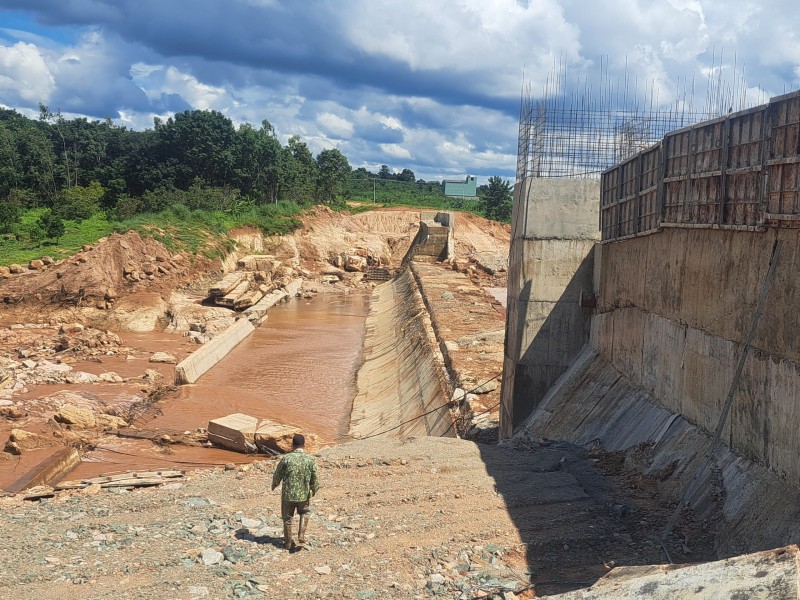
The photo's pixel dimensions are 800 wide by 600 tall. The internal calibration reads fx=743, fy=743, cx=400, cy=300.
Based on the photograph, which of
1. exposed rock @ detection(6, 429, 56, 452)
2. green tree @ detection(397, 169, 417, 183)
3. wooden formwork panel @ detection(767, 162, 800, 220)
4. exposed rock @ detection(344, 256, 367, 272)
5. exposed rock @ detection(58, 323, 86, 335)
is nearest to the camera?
wooden formwork panel @ detection(767, 162, 800, 220)

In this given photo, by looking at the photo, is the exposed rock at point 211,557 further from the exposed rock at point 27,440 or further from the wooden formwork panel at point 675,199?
the exposed rock at point 27,440

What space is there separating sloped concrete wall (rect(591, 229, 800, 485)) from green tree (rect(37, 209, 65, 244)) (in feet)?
113

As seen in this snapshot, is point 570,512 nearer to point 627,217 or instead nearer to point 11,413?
point 627,217

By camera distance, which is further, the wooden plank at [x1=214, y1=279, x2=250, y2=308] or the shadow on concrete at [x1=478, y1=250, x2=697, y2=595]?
the wooden plank at [x1=214, y1=279, x2=250, y2=308]

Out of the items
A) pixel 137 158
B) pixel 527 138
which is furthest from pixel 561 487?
pixel 137 158

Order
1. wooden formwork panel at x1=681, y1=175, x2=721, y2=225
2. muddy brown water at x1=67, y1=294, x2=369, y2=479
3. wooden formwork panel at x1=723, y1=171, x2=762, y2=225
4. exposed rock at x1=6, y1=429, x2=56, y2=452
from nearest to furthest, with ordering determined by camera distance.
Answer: wooden formwork panel at x1=723, y1=171, x2=762, y2=225 → wooden formwork panel at x1=681, y1=175, x2=721, y2=225 → exposed rock at x1=6, y1=429, x2=56, y2=452 → muddy brown water at x1=67, y1=294, x2=369, y2=479

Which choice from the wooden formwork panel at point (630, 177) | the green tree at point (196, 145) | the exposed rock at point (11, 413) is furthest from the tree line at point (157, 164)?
the wooden formwork panel at point (630, 177)

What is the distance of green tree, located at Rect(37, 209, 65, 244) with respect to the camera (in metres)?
39.9

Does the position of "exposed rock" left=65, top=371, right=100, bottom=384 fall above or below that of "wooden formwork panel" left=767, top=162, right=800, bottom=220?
below

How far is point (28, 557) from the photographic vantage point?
8.80 metres

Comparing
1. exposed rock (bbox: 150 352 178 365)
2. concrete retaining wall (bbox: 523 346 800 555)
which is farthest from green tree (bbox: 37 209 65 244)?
concrete retaining wall (bbox: 523 346 800 555)

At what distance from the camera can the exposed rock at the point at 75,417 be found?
19484 mm

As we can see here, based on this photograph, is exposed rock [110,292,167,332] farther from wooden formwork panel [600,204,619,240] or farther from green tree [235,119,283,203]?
green tree [235,119,283,203]

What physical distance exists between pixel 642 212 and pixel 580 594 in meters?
8.65
